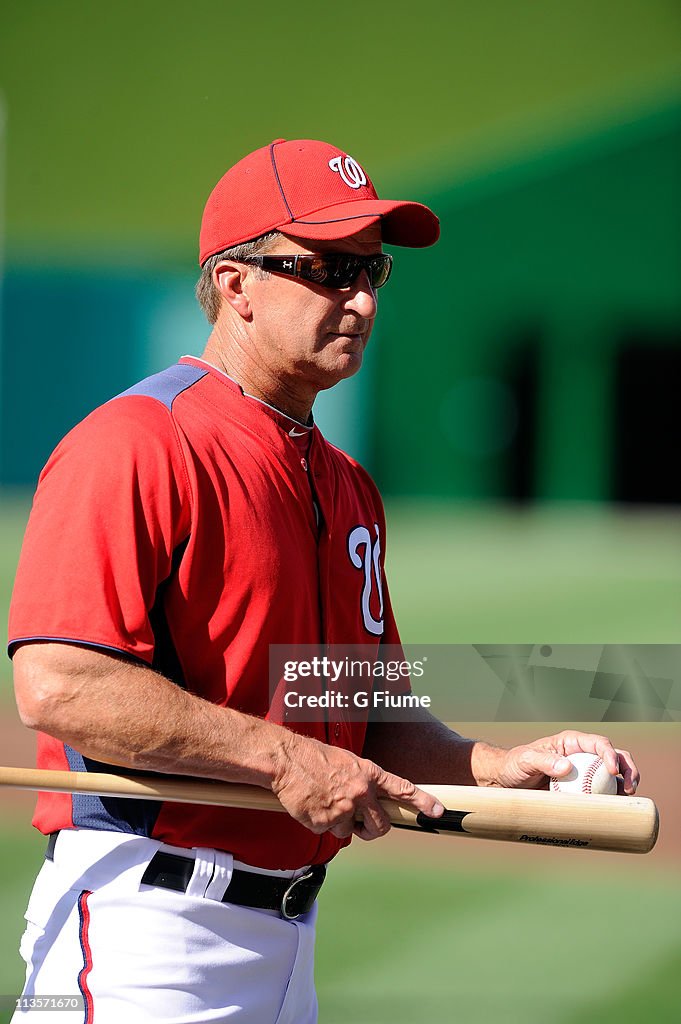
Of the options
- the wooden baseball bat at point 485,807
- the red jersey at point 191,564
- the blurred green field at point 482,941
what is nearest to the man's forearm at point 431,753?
the red jersey at point 191,564

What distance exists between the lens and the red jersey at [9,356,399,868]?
6.24ft

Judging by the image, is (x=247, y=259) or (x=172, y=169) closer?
(x=247, y=259)

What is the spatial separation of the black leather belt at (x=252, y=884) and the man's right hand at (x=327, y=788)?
0.23 meters

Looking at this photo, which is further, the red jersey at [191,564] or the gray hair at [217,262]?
the gray hair at [217,262]

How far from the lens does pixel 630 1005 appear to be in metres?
3.90

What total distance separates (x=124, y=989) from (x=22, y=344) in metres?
13.0

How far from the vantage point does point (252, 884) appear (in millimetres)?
2154

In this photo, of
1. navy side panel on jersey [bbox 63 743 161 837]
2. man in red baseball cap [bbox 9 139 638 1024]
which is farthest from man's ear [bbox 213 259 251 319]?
navy side panel on jersey [bbox 63 743 161 837]

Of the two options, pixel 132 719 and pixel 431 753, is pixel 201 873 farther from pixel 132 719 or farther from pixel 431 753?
pixel 431 753

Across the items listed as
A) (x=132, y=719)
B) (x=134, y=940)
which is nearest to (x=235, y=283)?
(x=132, y=719)

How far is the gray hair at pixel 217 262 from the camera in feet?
7.59

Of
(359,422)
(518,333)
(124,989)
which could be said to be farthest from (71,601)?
(518,333)

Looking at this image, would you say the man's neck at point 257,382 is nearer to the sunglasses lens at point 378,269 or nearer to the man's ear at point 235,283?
the man's ear at point 235,283

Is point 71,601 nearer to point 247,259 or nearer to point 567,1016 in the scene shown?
point 247,259
